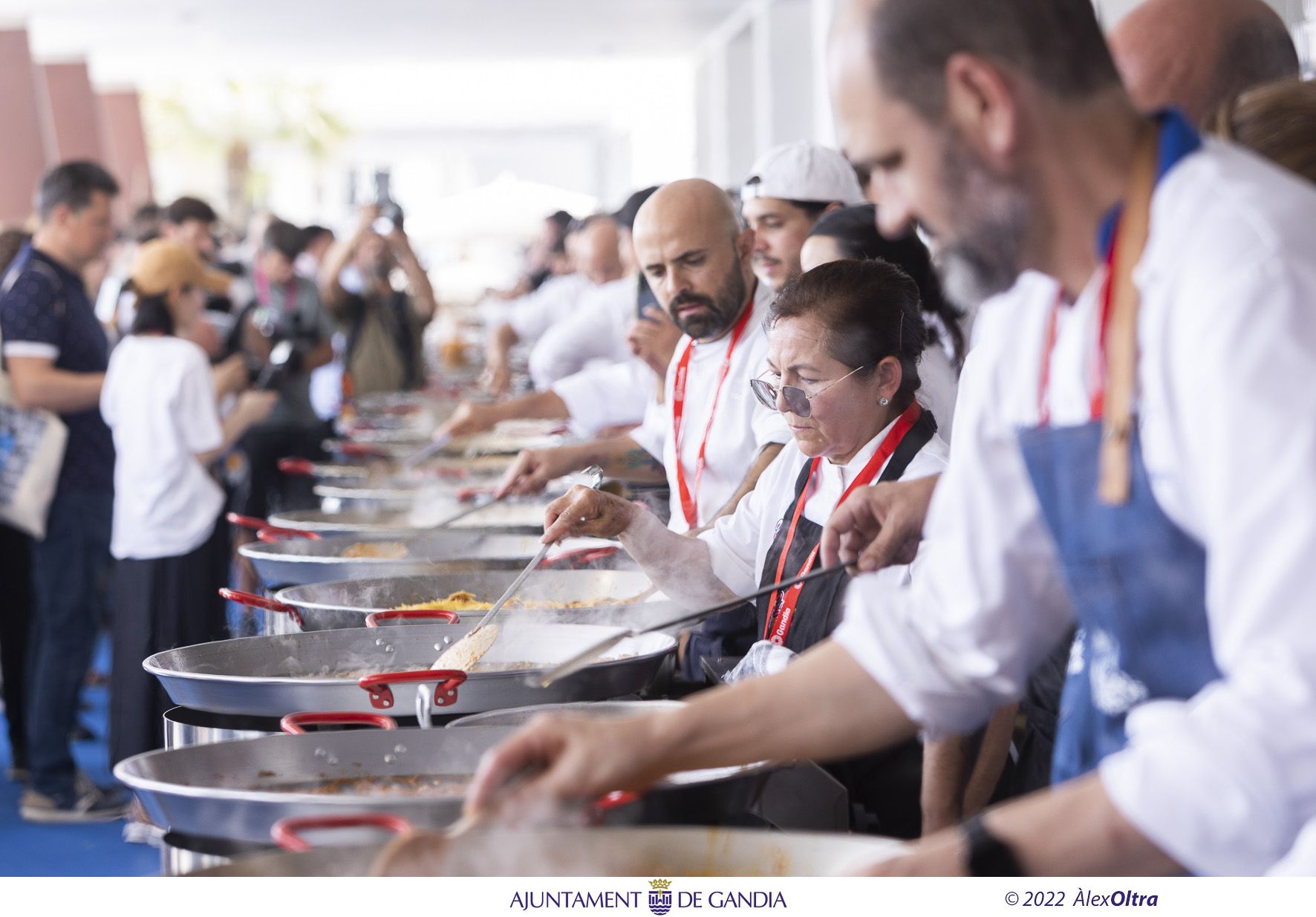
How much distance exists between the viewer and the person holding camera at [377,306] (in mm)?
5746

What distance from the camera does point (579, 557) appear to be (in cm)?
232

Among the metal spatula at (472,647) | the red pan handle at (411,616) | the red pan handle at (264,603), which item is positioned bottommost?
the metal spatula at (472,647)

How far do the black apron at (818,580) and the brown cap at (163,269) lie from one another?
1988 millimetres

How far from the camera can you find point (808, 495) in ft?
6.14

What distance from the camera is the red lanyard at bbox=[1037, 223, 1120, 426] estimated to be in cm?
90

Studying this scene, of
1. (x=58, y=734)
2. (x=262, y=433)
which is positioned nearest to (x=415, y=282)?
(x=262, y=433)

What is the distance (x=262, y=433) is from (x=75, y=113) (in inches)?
272

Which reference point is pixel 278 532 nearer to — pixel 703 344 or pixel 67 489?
pixel 703 344

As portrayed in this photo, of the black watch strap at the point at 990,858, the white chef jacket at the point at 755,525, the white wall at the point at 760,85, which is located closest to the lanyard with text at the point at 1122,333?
the black watch strap at the point at 990,858

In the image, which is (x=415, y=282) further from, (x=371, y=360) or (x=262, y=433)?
(x=262, y=433)

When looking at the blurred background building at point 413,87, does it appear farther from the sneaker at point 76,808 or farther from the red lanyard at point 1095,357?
the sneaker at point 76,808

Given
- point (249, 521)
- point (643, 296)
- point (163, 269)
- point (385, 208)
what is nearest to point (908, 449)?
point (249, 521)

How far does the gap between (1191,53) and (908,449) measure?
1.89ft

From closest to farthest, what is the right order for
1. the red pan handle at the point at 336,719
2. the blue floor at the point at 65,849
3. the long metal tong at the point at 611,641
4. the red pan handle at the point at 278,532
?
the long metal tong at the point at 611,641 → the red pan handle at the point at 336,719 → the red pan handle at the point at 278,532 → the blue floor at the point at 65,849
